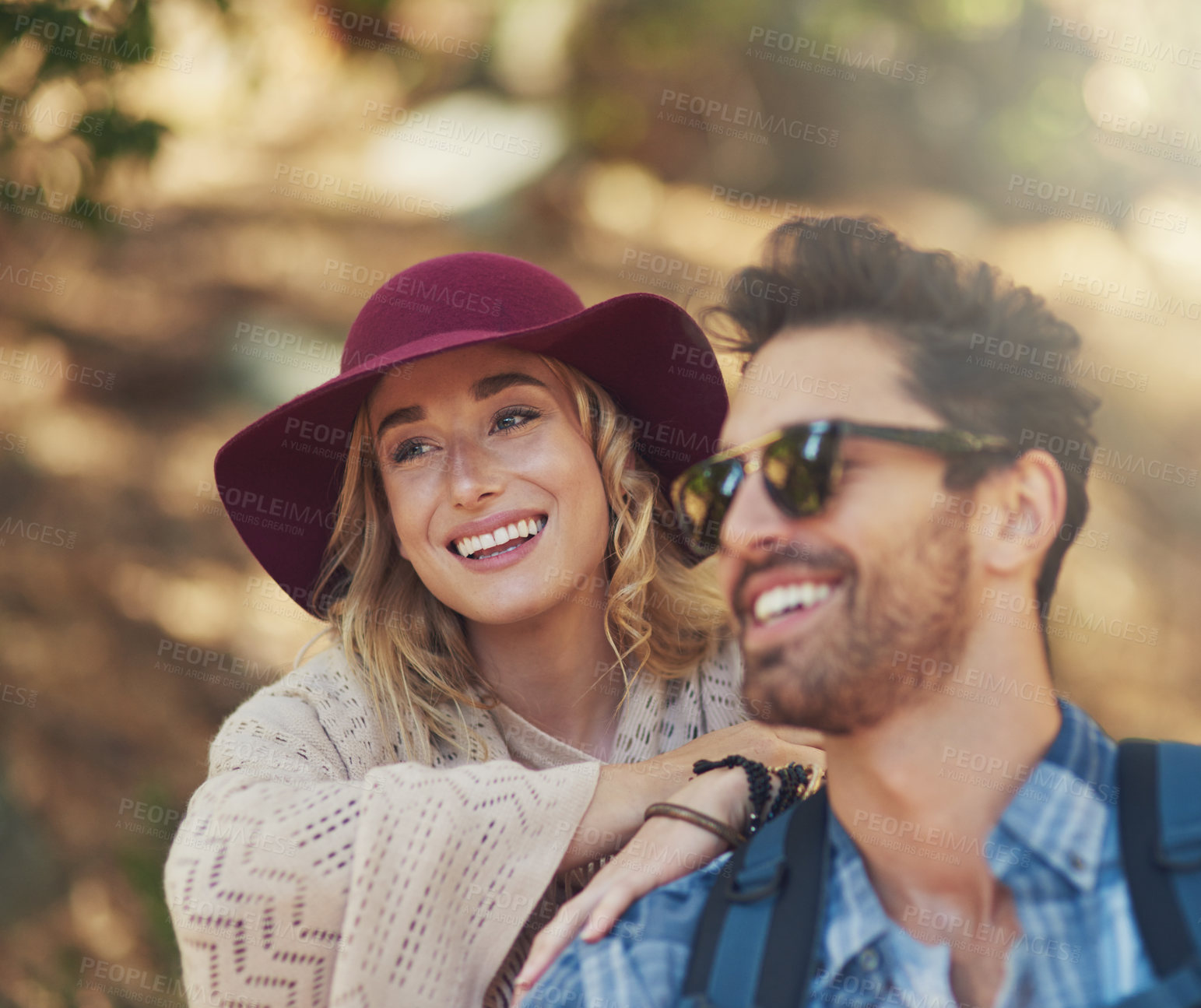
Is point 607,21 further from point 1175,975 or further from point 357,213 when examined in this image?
point 1175,975

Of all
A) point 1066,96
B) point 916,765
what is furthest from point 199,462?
point 916,765

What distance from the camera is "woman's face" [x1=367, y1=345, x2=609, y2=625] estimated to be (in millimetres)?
2162

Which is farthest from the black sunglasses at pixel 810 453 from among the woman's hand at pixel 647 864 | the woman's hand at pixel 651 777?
the woman's hand at pixel 647 864

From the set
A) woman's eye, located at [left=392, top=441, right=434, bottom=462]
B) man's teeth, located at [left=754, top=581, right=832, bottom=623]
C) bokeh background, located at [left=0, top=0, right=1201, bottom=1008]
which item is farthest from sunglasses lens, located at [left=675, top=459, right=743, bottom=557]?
bokeh background, located at [left=0, top=0, right=1201, bottom=1008]

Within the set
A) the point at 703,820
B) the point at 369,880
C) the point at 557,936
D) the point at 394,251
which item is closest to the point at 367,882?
the point at 369,880

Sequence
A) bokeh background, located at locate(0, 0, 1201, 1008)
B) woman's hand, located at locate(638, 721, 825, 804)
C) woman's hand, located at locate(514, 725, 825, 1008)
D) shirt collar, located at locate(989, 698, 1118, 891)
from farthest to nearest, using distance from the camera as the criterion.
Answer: bokeh background, located at locate(0, 0, 1201, 1008)
woman's hand, located at locate(638, 721, 825, 804)
woman's hand, located at locate(514, 725, 825, 1008)
shirt collar, located at locate(989, 698, 1118, 891)

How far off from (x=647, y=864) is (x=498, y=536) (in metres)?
0.74

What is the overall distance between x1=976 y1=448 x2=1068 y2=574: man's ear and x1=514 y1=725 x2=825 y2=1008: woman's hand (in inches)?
28.4

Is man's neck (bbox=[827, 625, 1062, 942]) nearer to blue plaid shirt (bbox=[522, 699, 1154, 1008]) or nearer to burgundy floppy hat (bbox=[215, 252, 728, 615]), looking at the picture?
blue plaid shirt (bbox=[522, 699, 1154, 1008])

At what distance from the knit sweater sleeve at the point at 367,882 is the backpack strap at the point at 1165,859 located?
0.92 meters

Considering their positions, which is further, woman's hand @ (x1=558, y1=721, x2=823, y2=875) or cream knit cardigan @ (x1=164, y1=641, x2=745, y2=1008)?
woman's hand @ (x1=558, y1=721, x2=823, y2=875)

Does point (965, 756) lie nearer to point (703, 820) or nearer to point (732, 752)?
point (703, 820)

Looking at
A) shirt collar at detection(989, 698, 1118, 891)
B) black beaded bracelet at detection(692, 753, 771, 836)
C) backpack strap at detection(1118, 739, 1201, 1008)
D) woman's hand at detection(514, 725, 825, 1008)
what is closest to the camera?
backpack strap at detection(1118, 739, 1201, 1008)

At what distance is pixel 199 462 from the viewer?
5.57m
